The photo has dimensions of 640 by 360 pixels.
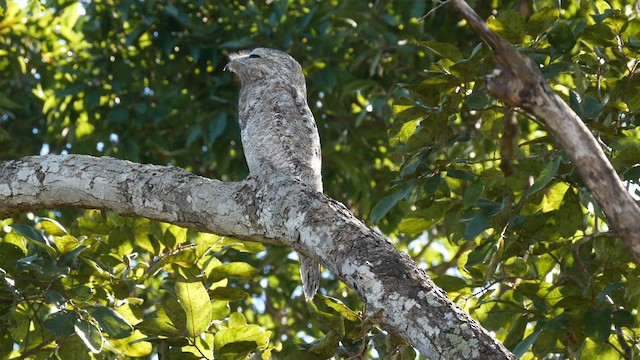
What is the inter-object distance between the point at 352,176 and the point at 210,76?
0.83 meters

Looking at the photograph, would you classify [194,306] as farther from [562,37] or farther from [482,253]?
[562,37]

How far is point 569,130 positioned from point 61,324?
4.67ft

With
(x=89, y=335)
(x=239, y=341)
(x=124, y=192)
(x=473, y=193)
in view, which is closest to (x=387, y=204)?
(x=473, y=193)

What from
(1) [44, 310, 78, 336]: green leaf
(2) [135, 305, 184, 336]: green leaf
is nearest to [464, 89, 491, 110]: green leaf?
(2) [135, 305, 184, 336]: green leaf

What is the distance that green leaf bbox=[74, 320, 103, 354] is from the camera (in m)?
2.37

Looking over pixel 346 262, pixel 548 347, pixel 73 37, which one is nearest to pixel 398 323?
pixel 346 262

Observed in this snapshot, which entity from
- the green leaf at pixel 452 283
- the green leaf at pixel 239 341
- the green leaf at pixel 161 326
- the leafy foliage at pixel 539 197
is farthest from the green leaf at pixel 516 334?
the green leaf at pixel 161 326

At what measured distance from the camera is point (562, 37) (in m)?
2.45

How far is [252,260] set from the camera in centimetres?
452

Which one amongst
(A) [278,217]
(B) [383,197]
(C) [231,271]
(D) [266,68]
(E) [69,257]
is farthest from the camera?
(D) [266,68]

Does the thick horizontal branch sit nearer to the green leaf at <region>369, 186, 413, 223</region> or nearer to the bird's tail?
the bird's tail

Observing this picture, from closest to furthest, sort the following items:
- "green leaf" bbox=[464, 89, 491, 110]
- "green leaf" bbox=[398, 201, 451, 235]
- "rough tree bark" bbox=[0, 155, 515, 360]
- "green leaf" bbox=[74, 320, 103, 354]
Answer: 1. "rough tree bark" bbox=[0, 155, 515, 360]
2. "green leaf" bbox=[74, 320, 103, 354]
3. "green leaf" bbox=[464, 89, 491, 110]
4. "green leaf" bbox=[398, 201, 451, 235]

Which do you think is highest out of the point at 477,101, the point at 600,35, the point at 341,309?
the point at 600,35

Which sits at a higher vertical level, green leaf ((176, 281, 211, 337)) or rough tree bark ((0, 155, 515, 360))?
rough tree bark ((0, 155, 515, 360))
